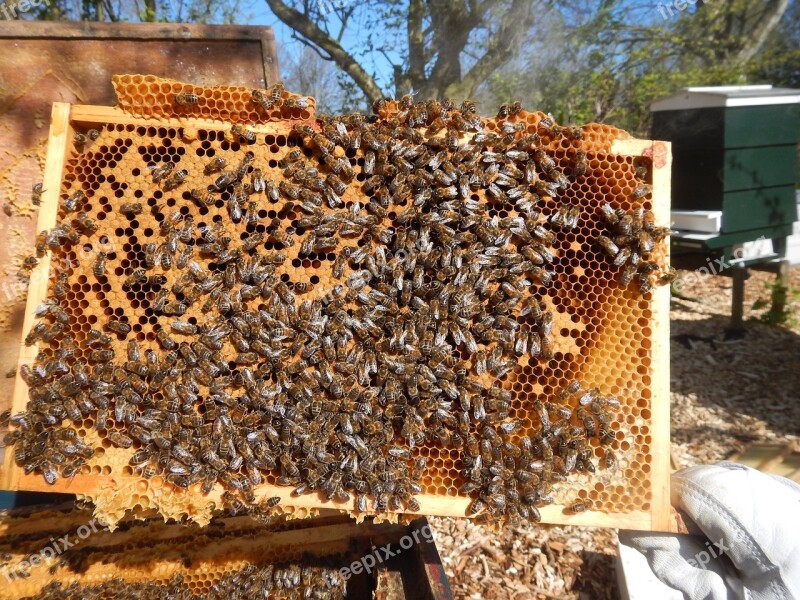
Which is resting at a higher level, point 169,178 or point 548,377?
point 169,178

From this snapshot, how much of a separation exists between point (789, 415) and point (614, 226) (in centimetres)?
622

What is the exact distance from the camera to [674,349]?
858 centimetres

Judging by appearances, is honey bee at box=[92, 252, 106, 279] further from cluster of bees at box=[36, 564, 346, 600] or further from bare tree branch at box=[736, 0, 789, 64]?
bare tree branch at box=[736, 0, 789, 64]

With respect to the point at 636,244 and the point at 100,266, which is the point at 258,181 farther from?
the point at 636,244

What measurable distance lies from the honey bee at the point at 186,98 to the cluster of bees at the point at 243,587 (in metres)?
3.22

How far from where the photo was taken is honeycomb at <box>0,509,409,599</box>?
3197 millimetres

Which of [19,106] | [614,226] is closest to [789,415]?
[614,226]

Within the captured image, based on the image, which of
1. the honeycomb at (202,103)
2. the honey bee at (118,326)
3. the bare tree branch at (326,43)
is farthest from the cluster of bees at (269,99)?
the bare tree branch at (326,43)

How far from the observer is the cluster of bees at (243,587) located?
3178mm

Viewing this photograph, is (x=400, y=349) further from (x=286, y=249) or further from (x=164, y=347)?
(x=164, y=347)

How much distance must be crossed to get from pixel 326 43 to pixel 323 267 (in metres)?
7.76

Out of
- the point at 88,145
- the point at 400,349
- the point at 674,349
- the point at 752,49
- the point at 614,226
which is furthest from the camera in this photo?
the point at 752,49

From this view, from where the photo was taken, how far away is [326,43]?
8.84m

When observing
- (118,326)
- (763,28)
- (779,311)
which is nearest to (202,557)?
(118,326)
